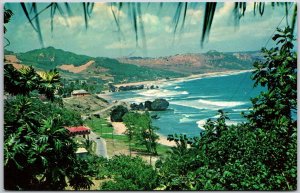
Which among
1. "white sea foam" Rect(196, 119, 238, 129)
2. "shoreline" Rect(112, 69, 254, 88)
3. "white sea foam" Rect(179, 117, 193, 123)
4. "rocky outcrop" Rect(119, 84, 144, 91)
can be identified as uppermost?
"shoreline" Rect(112, 69, 254, 88)

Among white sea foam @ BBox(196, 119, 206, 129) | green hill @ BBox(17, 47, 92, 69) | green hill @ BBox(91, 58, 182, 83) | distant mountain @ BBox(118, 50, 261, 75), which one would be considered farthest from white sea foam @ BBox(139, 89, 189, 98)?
green hill @ BBox(17, 47, 92, 69)

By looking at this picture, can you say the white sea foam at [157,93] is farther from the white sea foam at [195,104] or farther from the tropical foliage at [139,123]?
the tropical foliage at [139,123]

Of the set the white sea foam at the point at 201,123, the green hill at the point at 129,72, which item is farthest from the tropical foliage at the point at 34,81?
the white sea foam at the point at 201,123

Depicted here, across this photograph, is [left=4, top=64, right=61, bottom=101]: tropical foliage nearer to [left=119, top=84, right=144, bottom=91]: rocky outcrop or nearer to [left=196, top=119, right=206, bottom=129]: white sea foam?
[left=119, top=84, right=144, bottom=91]: rocky outcrop

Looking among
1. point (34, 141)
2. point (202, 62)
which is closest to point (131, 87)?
point (202, 62)

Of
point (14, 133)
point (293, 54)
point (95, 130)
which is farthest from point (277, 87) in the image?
point (14, 133)

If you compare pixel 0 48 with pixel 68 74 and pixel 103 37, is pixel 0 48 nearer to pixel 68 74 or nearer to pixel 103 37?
pixel 68 74
